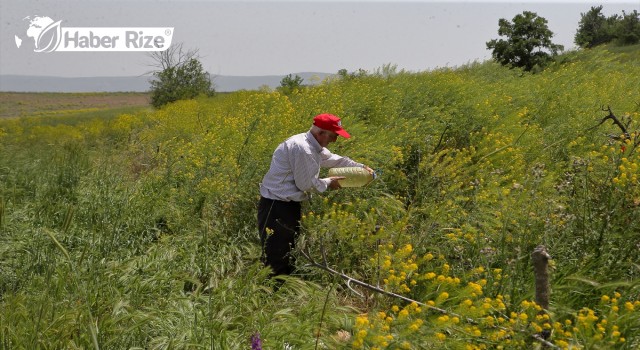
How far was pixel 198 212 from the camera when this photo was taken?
4.89m

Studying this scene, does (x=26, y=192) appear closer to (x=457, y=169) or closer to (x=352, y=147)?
(x=352, y=147)

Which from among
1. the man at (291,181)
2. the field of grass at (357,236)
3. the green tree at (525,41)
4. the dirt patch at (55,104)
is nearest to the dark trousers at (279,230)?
the man at (291,181)

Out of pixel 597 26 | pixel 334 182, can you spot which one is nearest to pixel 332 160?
pixel 334 182

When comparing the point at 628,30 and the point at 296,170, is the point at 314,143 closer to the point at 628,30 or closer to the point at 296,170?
the point at 296,170

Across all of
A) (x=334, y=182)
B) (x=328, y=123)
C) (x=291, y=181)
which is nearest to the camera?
(x=328, y=123)

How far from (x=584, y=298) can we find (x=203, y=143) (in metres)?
4.14

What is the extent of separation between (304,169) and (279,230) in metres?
0.51

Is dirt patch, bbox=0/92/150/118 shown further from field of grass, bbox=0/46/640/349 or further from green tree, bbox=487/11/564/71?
field of grass, bbox=0/46/640/349

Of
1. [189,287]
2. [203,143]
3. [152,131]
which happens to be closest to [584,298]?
[189,287]

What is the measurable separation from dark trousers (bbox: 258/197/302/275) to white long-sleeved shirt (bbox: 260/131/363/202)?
81 millimetres

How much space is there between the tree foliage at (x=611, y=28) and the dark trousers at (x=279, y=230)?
40.6 meters

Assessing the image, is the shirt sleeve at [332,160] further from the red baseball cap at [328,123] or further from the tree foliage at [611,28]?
the tree foliage at [611,28]

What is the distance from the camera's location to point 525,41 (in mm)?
22859

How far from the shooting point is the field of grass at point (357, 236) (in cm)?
226
